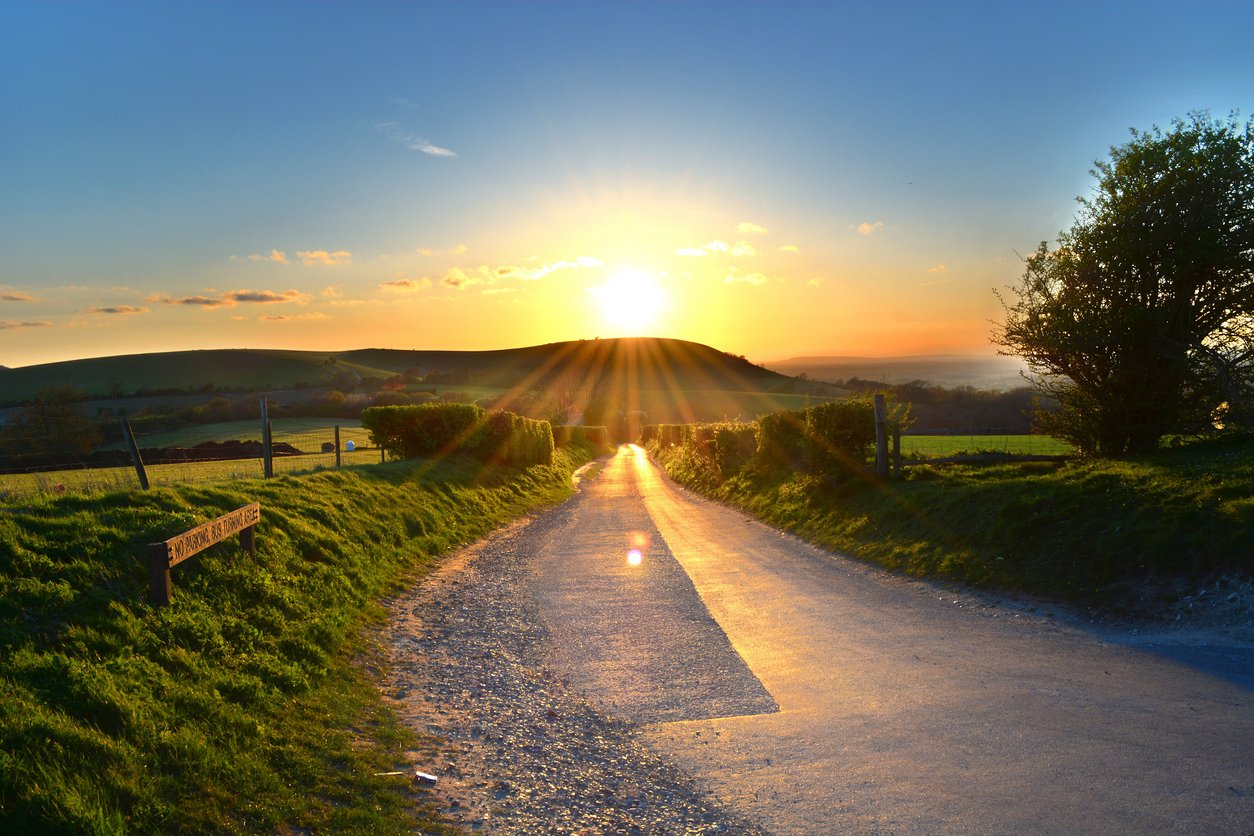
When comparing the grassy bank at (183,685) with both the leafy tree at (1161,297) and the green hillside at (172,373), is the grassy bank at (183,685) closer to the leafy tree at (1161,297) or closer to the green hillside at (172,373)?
the leafy tree at (1161,297)

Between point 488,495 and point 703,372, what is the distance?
113 meters

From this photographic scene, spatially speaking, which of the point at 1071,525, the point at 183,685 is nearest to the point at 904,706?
the point at 183,685

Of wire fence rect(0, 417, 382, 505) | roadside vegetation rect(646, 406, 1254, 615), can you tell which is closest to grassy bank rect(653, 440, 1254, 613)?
roadside vegetation rect(646, 406, 1254, 615)

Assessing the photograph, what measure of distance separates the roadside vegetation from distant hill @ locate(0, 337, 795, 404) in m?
82.4

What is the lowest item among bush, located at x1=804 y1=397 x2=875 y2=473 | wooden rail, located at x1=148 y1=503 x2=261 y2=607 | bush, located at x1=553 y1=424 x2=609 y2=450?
bush, located at x1=553 y1=424 x2=609 y2=450

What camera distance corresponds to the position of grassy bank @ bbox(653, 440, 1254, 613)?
32.0 feet

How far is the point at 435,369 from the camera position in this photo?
390 feet

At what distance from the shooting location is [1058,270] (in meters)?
17.5

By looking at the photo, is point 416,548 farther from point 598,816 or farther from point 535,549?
point 598,816

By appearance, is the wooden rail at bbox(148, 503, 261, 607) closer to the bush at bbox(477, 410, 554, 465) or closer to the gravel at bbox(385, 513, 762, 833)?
the gravel at bbox(385, 513, 762, 833)

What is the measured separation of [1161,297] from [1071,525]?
790 centimetres

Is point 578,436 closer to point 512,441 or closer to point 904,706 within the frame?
point 512,441

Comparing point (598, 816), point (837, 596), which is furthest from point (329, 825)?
point (837, 596)

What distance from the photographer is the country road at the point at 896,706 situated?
502 centimetres
